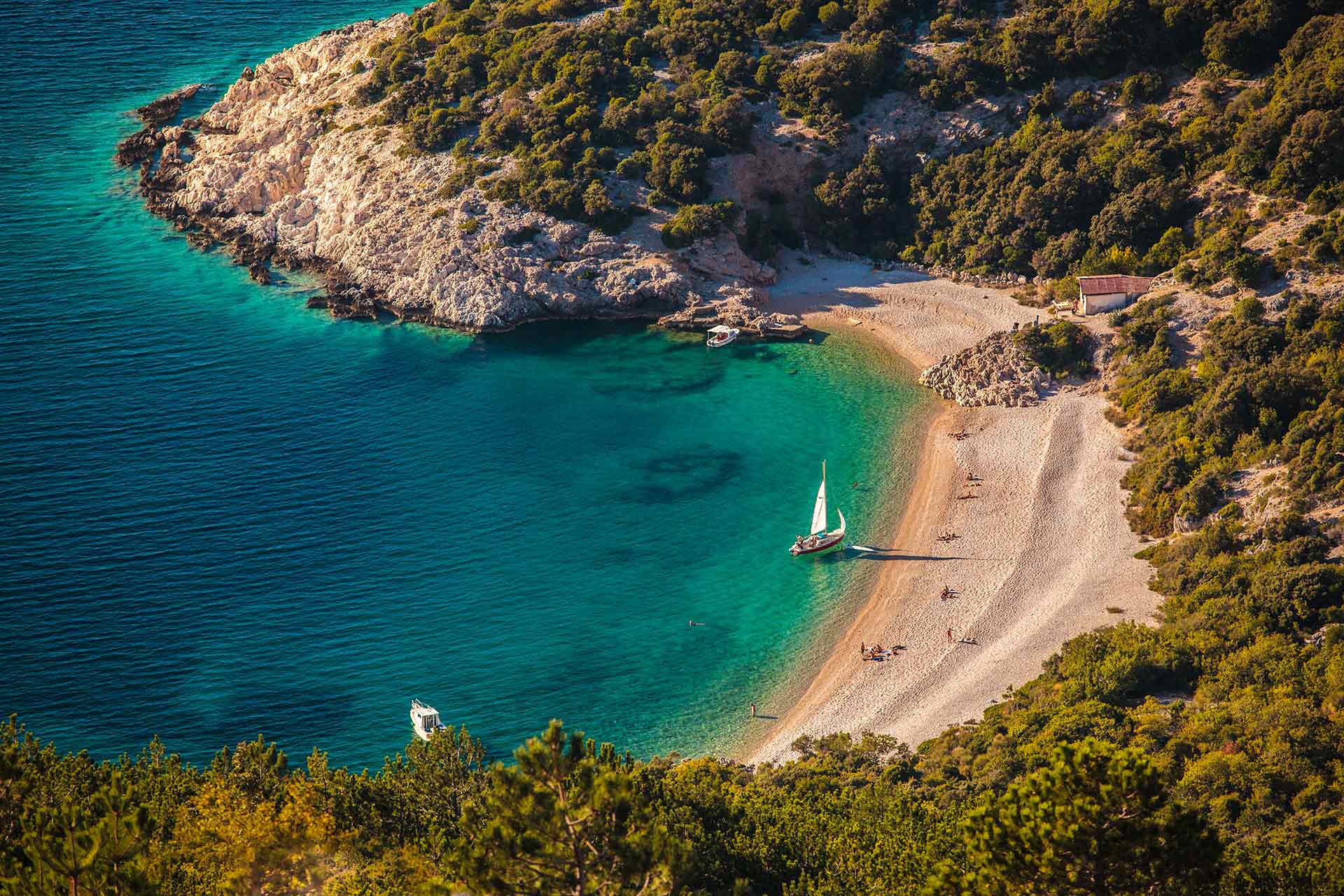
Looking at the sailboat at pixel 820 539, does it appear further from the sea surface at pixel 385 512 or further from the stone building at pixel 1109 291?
the stone building at pixel 1109 291

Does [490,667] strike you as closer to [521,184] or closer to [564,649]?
[564,649]

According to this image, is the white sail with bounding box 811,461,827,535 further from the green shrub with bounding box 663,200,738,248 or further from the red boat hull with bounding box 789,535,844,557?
the green shrub with bounding box 663,200,738,248

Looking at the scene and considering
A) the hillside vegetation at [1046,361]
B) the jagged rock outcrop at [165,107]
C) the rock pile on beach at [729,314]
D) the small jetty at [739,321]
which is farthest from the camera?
the jagged rock outcrop at [165,107]

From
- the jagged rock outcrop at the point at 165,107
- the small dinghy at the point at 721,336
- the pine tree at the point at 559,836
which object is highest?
the jagged rock outcrop at the point at 165,107

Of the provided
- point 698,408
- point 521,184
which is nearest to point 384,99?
point 521,184

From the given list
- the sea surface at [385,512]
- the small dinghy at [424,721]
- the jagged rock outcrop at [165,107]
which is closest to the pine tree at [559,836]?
the small dinghy at [424,721]

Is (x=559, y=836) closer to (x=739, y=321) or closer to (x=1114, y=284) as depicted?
(x=739, y=321)
